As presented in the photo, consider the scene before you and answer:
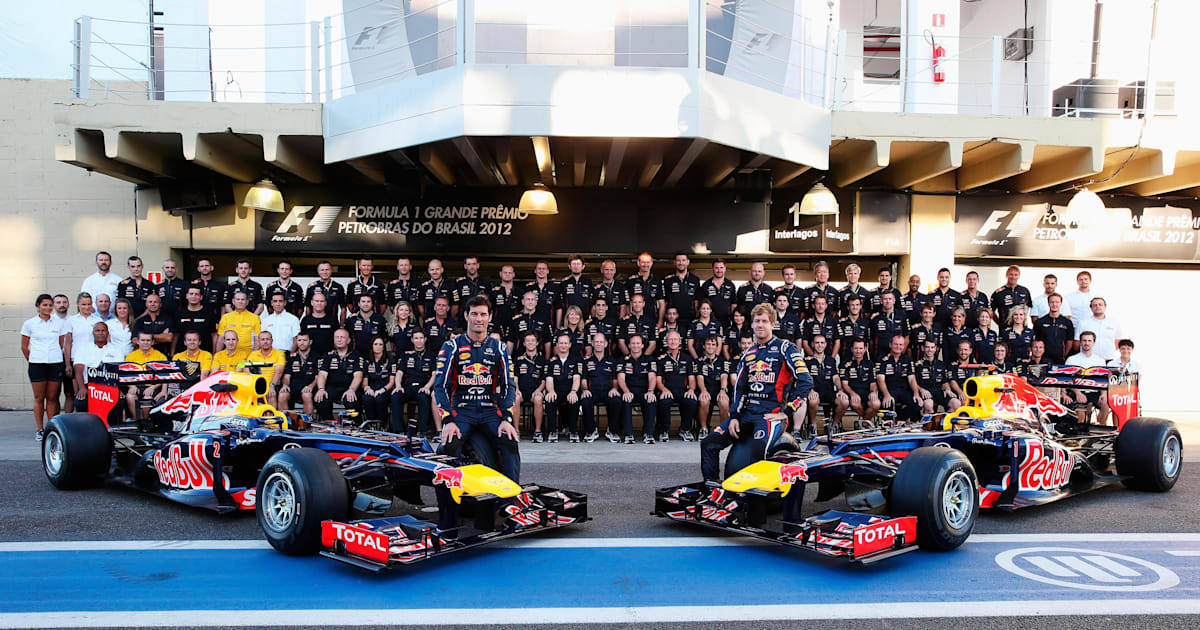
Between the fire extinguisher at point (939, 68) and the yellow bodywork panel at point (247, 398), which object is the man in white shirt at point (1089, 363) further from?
the yellow bodywork panel at point (247, 398)

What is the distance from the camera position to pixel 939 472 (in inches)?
199

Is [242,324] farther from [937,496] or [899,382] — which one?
[899,382]

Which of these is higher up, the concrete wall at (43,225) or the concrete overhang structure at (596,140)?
the concrete overhang structure at (596,140)

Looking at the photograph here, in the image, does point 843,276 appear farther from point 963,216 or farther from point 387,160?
point 387,160

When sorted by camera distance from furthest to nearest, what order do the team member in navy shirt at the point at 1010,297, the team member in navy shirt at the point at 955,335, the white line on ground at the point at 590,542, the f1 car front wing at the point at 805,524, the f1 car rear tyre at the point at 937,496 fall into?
the team member in navy shirt at the point at 1010,297, the team member in navy shirt at the point at 955,335, the white line on ground at the point at 590,542, the f1 car rear tyre at the point at 937,496, the f1 car front wing at the point at 805,524

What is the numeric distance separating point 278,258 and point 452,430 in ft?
29.4

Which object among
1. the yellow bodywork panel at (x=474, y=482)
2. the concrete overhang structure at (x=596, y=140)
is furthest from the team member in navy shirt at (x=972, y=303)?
the yellow bodywork panel at (x=474, y=482)

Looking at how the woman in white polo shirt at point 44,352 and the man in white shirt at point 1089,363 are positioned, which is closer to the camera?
the man in white shirt at point 1089,363

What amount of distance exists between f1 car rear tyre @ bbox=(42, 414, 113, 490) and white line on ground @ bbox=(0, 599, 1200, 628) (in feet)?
10.2

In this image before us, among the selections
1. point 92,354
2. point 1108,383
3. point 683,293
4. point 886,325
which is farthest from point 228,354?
point 1108,383

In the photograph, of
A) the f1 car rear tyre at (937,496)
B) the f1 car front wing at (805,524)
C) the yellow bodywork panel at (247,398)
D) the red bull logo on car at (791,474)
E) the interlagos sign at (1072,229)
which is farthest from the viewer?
the interlagos sign at (1072,229)

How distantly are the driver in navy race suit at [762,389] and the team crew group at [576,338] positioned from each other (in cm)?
368

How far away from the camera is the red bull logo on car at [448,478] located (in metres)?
5.06

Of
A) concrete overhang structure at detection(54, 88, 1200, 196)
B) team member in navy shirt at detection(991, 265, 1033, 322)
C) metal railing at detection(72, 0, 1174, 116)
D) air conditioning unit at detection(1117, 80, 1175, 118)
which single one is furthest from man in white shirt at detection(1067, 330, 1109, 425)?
air conditioning unit at detection(1117, 80, 1175, 118)
